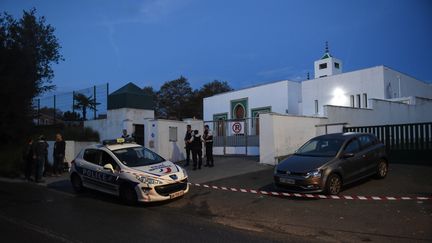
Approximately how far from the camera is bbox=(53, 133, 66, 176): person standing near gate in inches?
647

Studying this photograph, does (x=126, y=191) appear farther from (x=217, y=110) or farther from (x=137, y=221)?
(x=217, y=110)

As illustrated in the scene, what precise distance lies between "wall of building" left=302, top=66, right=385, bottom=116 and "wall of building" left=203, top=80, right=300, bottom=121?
1.72m

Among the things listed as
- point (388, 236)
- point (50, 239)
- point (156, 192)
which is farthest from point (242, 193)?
point (50, 239)

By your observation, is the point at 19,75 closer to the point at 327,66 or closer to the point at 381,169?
the point at 381,169

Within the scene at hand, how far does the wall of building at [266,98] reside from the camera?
37469mm

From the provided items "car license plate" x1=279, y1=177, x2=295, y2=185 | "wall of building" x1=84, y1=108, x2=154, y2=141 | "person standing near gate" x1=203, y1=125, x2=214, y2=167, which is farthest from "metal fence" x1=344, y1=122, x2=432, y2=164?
"wall of building" x1=84, y1=108, x2=154, y2=141

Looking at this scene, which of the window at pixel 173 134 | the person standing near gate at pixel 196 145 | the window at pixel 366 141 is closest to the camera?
the window at pixel 366 141

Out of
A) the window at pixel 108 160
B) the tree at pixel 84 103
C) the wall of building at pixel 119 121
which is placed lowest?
the window at pixel 108 160

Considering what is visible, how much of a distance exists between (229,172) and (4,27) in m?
18.7

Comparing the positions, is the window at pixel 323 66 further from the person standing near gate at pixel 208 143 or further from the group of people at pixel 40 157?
the group of people at pixel 40 157

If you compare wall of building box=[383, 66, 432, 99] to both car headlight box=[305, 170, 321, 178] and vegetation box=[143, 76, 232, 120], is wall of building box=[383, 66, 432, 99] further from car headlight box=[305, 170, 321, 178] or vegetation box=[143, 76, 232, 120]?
vegetation box=[143, 76, 232, 120]

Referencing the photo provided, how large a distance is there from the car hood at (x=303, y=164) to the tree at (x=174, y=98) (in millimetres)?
53954

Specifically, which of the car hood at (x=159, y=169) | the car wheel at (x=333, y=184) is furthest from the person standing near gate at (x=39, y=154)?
the car wheel at (x=333, y=184)

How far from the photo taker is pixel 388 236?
683 cm
